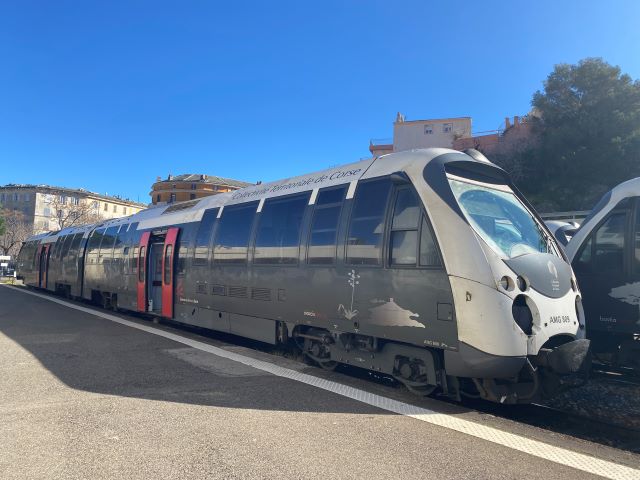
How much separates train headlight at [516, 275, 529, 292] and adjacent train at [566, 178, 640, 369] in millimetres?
2871

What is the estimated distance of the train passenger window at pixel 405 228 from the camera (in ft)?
17.8

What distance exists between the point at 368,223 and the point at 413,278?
1065mm

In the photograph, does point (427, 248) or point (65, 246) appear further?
point (65, 246)

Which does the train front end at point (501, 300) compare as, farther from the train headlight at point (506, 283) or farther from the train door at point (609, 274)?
the train door at point (609, 274)

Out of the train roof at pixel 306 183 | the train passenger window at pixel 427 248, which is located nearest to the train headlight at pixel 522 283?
the train passenger window at pixel 427 248

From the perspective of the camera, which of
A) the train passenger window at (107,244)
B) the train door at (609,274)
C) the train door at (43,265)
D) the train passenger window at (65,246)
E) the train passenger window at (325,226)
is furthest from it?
the train door at (43,265)

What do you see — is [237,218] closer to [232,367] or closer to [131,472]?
[232,367]

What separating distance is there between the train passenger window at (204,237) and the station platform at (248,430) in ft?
9.77

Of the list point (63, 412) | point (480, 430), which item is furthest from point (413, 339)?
point (63, 412)

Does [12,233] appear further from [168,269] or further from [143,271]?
[168,269]

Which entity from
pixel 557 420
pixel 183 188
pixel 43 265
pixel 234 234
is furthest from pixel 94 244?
pixel 183 188

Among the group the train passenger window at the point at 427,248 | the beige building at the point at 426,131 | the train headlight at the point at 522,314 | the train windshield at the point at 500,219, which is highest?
the beige building at the point at 426,131

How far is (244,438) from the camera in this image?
4.18 m

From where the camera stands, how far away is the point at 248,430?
4375 mm
